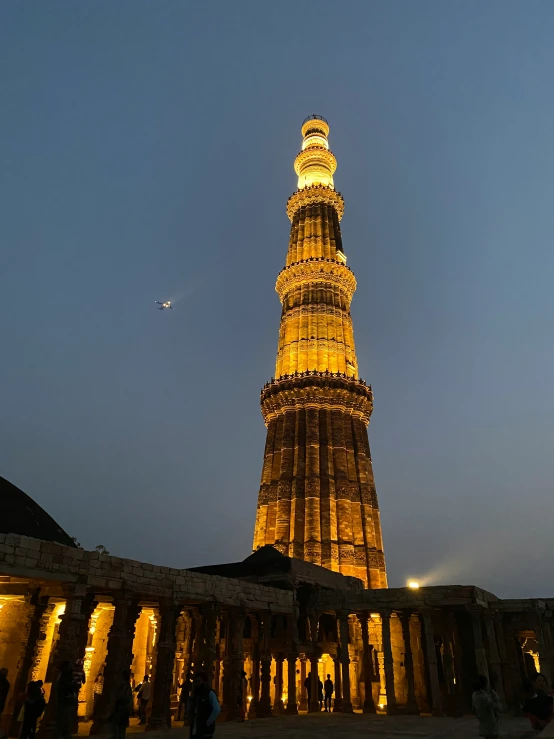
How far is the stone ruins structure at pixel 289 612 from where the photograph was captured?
14094 mm

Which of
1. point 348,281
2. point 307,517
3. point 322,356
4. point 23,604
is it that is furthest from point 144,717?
point 348,281

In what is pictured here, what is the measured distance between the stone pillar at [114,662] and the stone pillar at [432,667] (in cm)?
991

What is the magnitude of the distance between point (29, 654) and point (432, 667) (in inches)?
491

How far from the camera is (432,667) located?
18.3 metres

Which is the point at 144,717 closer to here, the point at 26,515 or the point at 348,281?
the point at 26,515

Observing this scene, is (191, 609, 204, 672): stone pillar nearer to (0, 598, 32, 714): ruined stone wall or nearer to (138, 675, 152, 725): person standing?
(138, 675, 152, 725): person standing

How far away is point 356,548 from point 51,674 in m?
21.2

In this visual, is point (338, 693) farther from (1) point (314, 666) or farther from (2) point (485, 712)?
(2) point (485, 712)

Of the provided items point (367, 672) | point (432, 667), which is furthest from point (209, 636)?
point (432, 667)

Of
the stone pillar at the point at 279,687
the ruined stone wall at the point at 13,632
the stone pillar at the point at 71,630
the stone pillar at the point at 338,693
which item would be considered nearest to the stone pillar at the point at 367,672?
the stone pillar at the point at 338,693

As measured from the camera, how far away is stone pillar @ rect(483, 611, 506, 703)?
60.7 ft

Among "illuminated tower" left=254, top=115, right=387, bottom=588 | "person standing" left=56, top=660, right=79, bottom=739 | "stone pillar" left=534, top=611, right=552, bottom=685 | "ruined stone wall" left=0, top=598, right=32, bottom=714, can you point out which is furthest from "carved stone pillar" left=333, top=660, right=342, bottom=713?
"person standing" left=56, top=660, right=79, bottom=739

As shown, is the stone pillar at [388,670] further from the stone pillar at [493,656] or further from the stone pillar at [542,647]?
the stone pillar at [542,647]

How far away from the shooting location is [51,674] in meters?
14.4
